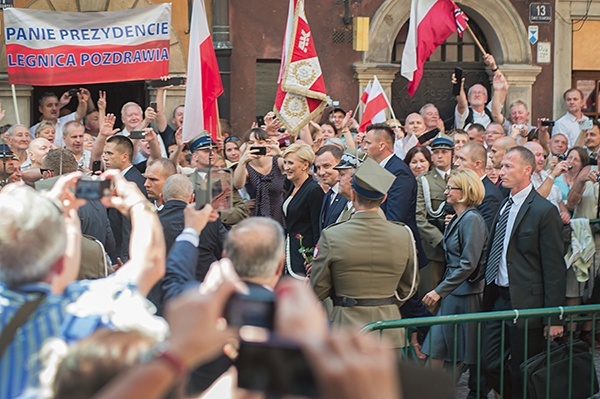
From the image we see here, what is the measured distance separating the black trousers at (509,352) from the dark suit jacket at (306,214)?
1995 mm

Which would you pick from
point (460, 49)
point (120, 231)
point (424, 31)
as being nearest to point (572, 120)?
Answer: point (460, 49)

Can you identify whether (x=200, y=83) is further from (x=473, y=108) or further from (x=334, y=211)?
(x=473, y=108)

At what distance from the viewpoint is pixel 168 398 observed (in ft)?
Result: 9.78

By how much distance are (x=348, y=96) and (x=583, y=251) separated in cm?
689

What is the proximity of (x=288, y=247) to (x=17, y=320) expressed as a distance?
237 inches

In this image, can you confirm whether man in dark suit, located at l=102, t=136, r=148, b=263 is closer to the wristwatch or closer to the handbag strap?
the handbag strap

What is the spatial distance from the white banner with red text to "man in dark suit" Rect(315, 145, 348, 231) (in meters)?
4.13

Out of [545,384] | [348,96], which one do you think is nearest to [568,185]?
[545,384]

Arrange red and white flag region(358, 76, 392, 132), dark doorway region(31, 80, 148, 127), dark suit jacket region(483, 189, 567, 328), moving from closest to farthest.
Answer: dark suit jacket region(483, 189, 567, 328)
red and white flag region(358, 76, 392, 132)
dark doorway region(31, 80, 148, 127)

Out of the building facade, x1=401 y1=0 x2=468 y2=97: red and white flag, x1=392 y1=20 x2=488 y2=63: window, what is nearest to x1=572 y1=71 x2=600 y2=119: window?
the building facade

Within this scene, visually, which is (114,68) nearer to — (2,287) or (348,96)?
(348,96)

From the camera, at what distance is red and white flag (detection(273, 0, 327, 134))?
1155cm

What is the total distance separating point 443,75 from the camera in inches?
671

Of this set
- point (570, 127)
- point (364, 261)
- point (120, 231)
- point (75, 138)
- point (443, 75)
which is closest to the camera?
point (364, 261)
